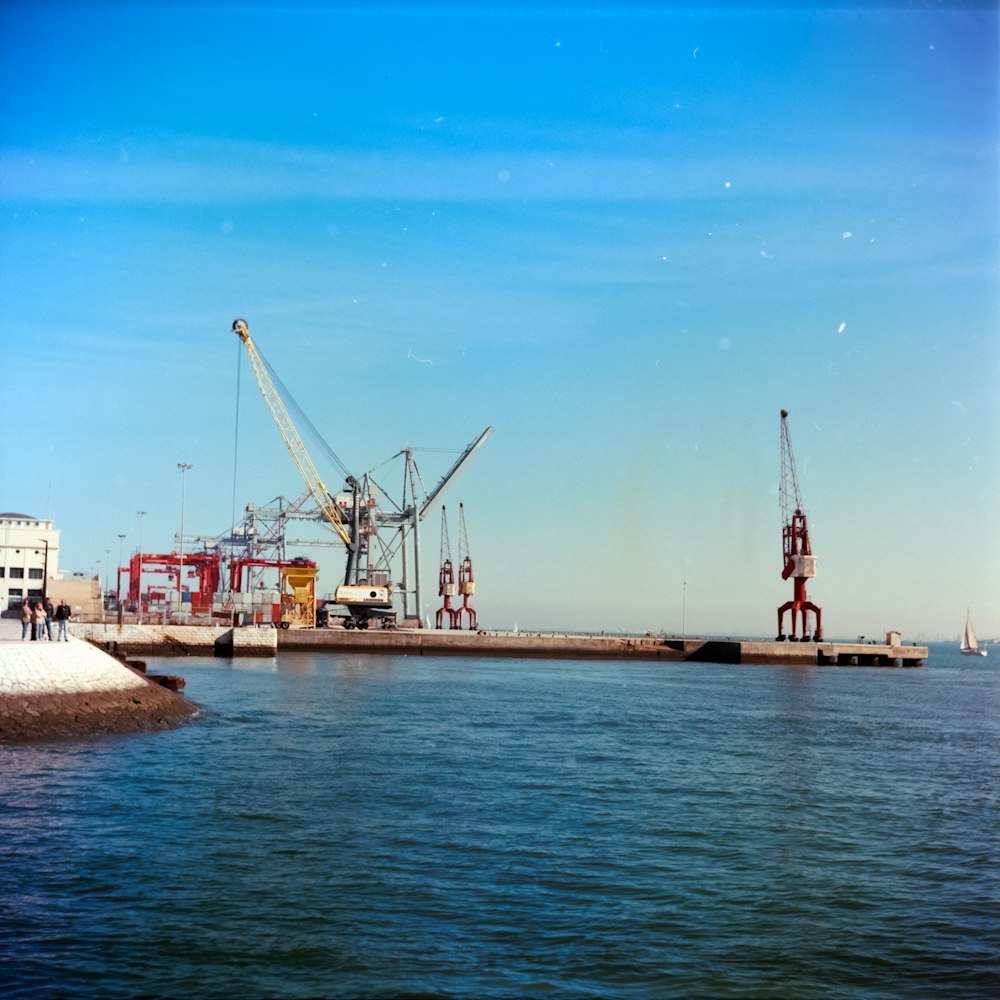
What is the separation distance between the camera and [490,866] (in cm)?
2052

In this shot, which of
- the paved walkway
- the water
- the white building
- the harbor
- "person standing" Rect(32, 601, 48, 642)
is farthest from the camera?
the white building

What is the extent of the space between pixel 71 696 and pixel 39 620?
7.80 m

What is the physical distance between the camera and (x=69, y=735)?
34.0 meters

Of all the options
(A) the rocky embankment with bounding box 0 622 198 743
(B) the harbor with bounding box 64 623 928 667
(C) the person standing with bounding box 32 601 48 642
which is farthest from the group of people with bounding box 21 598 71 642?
(B) the harbor with bounding box 64 623 928 667

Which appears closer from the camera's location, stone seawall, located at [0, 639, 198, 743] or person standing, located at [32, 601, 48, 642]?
stone seawall, located at [0, 639, 198, 743]

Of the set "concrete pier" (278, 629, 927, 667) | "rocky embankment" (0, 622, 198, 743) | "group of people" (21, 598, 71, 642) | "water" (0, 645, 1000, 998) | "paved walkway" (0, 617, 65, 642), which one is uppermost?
"group of people" (21, 598, 71, 642)

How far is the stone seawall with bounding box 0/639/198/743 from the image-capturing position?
33531 mm

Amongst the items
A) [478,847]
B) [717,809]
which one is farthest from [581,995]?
[717,809]

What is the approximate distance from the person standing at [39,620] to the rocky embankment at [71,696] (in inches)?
57.4

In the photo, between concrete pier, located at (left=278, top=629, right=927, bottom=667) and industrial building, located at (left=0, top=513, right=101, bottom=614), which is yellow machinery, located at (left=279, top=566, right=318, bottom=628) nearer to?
concrete pier, located at (left=278, top=629, right=927, bottom=667)

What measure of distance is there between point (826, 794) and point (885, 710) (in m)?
35.4

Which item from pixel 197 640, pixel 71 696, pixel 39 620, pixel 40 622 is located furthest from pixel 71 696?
pixel 197 640

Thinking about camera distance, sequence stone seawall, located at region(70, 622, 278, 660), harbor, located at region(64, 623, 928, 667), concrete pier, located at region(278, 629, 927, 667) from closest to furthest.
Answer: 1. stone seawall, located at region(70, 622, 278, 660)
2. harbor, located at region(64, 623, 928, 667)
3. concrete pier, located at region(278, 629, 927, 667)

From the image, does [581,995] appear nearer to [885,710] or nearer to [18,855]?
[18,855]
